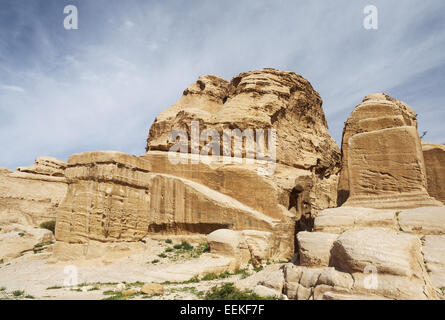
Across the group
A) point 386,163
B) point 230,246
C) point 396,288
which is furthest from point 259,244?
point 396,288

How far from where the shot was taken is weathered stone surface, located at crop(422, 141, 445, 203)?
40.6 feet

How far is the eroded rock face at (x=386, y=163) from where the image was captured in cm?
843

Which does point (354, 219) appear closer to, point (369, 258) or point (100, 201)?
point (369, 258)

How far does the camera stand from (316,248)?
704 centimetres

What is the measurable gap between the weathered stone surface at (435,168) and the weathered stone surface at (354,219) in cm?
614

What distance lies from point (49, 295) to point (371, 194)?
955cm

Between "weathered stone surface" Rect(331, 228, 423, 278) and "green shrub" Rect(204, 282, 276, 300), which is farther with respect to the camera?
"green shrub" Rect(204, 282, 276, 300)

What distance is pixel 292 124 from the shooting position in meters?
24.6

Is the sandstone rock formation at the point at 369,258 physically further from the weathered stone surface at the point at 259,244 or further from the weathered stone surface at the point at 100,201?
the weathered stone surface at the point at 100,201

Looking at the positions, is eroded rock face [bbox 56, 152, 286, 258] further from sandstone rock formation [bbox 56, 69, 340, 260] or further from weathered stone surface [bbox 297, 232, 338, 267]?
weathered stone surface [bbox 297, 232, 338, 267]

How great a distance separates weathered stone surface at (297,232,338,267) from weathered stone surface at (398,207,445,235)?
5.35ft

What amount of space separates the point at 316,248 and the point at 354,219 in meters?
1.38

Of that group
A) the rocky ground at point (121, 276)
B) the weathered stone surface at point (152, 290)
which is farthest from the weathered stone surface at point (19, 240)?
the weathered stone surface at point (152, 290)

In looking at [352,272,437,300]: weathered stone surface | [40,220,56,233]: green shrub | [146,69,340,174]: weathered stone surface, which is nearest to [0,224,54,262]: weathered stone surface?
[40,220,56,233]: green shrub
